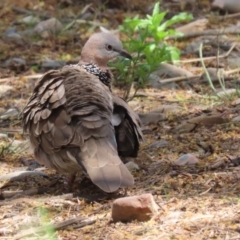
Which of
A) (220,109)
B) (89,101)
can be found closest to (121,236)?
(89,101)

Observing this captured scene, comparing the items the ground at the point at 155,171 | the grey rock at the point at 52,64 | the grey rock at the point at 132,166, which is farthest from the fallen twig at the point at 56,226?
the grey rock at the point at 52,64

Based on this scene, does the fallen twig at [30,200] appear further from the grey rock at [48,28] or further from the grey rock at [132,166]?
the grey rock at [48,28]

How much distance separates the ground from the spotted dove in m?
0.18

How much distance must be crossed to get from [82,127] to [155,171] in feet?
2.19

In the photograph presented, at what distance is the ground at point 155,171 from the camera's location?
13.8ft

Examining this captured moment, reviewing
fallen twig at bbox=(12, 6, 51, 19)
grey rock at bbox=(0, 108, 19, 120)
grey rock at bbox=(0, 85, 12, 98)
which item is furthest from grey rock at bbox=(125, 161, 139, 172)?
fallen twig at bbox=(12, 6, 51, 19)

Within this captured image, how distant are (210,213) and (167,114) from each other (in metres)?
2.41

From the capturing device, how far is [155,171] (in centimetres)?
531

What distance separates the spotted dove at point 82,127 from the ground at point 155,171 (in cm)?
18

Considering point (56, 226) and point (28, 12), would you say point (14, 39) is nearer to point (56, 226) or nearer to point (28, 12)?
point (28, 12)

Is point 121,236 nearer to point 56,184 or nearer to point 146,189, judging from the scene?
point 146,189

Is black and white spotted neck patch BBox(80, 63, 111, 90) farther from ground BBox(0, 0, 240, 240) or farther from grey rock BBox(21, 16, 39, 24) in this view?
grey rock BBox(21, 16, 39, 24)

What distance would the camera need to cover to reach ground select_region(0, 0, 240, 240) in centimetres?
421

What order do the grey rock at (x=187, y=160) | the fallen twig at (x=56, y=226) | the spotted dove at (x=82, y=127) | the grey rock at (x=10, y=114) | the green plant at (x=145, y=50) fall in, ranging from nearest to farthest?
the fallen twig at (x=56, y=226)
the spotted dove at (x=82, y=127)
the grey rock at (x=187, y=160)
the green plant at (x=145, y=50)
the grey rock at (x=10, y=114)
